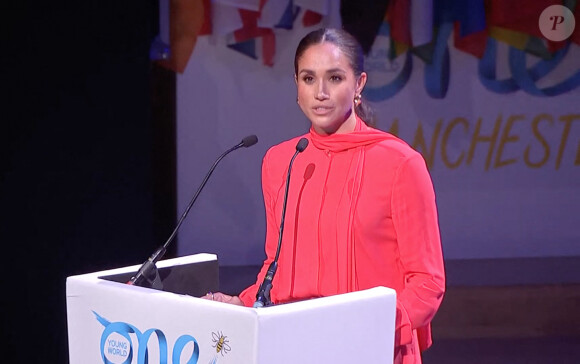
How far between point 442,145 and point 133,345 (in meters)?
4.26

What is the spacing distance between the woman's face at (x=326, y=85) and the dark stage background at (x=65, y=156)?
6.60 ft

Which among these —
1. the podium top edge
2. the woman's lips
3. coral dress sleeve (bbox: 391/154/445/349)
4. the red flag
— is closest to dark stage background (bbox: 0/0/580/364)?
the red flag

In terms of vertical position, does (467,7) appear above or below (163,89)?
above

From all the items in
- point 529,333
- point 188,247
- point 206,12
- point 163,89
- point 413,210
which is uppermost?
point 206,12

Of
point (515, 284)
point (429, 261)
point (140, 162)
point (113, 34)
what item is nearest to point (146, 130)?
point (140, 162)

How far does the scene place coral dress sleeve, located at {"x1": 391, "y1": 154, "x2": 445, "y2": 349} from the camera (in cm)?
172

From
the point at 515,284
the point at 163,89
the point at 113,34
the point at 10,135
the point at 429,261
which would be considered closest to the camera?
the point at 429,261

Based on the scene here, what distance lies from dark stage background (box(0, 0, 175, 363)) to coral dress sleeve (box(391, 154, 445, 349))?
2.25 metres

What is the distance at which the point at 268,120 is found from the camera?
18.4 feet

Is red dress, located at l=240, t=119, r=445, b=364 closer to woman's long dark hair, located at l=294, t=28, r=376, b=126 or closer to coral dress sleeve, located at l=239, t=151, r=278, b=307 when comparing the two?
coral dress sleeve, located at l=239, t=151, r=278, b=307

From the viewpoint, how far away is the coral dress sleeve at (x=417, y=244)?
5.65 feet

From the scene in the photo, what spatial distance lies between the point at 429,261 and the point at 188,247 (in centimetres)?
400

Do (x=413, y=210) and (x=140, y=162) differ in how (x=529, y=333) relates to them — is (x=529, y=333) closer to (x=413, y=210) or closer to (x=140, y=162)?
(x=140, y=162)

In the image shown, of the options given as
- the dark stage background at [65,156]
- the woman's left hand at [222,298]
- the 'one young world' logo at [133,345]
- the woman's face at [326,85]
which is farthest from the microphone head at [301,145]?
the dark stage background at [65,156]
